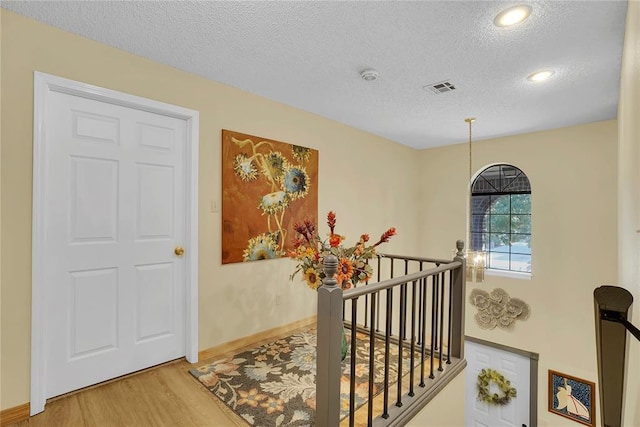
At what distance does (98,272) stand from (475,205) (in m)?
4.89

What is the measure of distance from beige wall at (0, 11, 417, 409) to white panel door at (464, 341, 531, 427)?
1989 millimetres

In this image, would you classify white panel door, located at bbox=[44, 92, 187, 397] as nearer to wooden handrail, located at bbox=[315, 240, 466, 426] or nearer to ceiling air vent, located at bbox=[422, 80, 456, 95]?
wooden handrail, located at bbox=[315, 240, 466, 426]

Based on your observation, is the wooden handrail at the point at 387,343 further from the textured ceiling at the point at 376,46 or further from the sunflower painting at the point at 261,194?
the textured ceiling at the point at 376,46

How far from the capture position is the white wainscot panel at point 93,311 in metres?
2.04

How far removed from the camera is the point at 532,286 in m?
4.15

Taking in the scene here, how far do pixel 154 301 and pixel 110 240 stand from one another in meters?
0.56

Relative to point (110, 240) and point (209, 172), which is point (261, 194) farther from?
point (110, 240)

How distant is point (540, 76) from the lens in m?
2.50

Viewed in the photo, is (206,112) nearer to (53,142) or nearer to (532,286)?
(53,142)

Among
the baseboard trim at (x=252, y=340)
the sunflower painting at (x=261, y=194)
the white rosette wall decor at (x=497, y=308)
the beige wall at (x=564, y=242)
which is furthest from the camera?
the white rosette wall decor at (x=497, y=308)

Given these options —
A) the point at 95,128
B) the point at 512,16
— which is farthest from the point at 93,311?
Result: the point at 512,16

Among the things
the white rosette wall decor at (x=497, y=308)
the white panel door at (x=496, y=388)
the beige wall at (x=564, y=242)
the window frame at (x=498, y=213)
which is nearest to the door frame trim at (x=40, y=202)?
the beige wall at (x=564, y=242)

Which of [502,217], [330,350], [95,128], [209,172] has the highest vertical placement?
[95,128]

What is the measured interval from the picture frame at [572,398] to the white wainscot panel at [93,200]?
17.1ft
